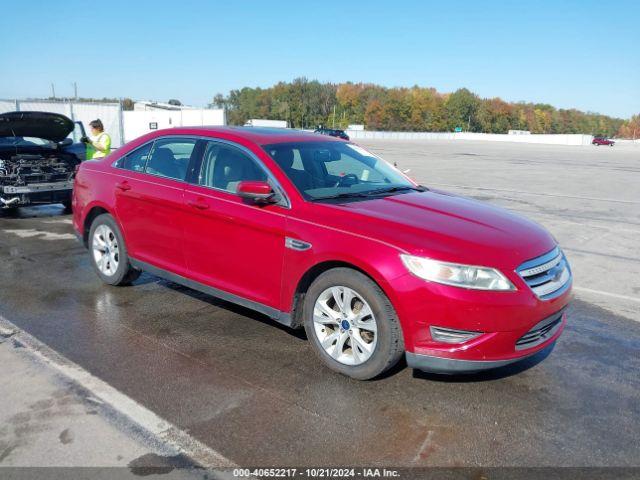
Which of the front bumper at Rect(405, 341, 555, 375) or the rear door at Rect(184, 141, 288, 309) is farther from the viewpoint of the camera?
the rear door at Rect(184, 141, 288, 309)

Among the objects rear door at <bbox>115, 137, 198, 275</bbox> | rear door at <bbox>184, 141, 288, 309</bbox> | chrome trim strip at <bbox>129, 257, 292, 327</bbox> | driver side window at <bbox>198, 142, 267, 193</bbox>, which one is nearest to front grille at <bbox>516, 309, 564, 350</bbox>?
chrome trim strip at <bbox>129, 257, 292, 327</bbox>

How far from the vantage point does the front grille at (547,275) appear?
3.60m

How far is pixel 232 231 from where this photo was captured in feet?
14.5

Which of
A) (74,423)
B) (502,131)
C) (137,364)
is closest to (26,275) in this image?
(137,364)

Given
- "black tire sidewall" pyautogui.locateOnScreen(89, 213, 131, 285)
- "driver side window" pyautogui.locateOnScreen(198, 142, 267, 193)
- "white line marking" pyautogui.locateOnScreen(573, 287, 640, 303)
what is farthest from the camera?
"white line marking" pyautogui.locateOnScreen(573, 287, 640, 303)

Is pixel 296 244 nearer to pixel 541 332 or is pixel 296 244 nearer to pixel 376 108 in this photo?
pixel 541 332

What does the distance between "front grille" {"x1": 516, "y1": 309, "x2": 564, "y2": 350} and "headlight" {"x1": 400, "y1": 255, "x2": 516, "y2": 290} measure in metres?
0.36

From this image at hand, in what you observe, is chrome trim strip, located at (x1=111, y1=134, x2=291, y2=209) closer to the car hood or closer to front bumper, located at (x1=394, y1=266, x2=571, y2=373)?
the car hood

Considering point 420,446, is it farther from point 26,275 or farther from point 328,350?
point 26,275

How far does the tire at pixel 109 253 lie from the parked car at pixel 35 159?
14.1 ft

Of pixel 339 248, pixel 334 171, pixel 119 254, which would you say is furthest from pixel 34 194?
pixel 339 248

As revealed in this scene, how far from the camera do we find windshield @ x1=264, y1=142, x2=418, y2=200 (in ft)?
14.5

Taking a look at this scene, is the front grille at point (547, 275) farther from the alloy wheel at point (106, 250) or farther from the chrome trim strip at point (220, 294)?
the alloy wheel at point (106, 250)

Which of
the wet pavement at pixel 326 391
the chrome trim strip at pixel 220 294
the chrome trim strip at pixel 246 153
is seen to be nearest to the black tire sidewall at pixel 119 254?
the chrome trim strip at pixel 220 294
